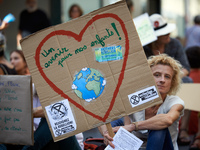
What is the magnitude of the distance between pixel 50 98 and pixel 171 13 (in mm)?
9178

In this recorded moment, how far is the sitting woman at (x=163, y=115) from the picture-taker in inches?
109

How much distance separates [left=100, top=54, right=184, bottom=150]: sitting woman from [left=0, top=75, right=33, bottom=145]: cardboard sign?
2.09ft

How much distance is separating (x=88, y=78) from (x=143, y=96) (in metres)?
0.41

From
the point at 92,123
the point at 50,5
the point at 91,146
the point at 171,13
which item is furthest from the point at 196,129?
the point at 171,13

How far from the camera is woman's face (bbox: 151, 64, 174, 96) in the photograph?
3.18 m

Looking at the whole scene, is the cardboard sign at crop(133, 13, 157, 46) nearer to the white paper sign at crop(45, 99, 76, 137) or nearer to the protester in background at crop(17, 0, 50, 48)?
the white paper sign at crop(45, 99, 76, 137)

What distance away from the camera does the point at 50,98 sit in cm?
255

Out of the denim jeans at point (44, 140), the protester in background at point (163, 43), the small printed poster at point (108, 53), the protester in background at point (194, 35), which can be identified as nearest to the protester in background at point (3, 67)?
the denim jeans at point (44, 140)

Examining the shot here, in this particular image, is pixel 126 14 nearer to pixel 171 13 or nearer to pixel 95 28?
pixel 95 28

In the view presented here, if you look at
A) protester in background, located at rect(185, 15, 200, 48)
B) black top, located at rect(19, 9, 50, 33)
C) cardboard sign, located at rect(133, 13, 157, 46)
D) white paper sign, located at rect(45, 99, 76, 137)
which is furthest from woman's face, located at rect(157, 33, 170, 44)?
protester in background, located at rect(185, 15, 200, 48)

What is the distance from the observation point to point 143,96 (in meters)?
2.53

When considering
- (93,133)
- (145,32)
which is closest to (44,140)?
(93,133)

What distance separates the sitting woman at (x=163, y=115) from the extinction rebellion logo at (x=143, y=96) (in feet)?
1.07

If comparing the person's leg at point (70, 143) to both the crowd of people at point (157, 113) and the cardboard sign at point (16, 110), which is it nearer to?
the crowd of people at point (157, 113)
